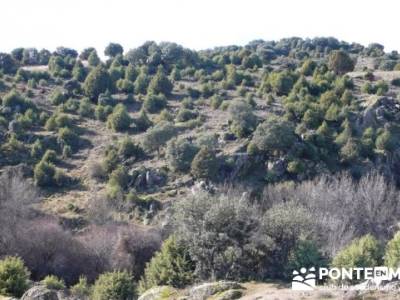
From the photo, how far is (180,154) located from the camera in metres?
52.5

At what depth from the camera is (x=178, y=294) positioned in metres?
22.9

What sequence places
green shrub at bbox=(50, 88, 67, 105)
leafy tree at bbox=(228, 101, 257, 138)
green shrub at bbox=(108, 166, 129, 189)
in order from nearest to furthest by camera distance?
green shrub at bbox=(108, 166, 129, 189), leafy tree at bbox=(228, 101, 257, 138), green shrub at bbox=(50, 88, 67, 105)

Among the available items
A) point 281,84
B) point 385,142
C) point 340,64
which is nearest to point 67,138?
point 281,84

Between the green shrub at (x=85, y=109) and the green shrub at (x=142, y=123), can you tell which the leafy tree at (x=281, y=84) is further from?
the green shrub at (x=85, y=109)

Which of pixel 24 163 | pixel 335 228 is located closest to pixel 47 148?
pixel 24 163

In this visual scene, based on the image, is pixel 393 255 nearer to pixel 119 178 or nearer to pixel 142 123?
pixel 119 178

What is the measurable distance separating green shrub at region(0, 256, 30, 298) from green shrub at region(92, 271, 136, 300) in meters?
3.05

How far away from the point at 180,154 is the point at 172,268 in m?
25.2

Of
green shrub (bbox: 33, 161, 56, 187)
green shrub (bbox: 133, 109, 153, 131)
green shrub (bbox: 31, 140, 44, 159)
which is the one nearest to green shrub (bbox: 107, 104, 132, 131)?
green shrub (bbox: 133, 109, 153, 131)

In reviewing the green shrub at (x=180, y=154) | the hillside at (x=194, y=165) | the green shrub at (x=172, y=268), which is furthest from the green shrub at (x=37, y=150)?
the green shrub at (x=172, y=268)

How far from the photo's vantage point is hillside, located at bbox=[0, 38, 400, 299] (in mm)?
28594

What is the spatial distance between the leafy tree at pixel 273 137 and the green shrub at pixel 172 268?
25.6 meters

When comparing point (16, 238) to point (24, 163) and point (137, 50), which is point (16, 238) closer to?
point (24, 163)

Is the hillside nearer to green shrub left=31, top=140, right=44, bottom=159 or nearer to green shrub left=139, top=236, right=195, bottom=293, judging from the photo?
green shrub left=139, top=236, right=195, bottom=293
